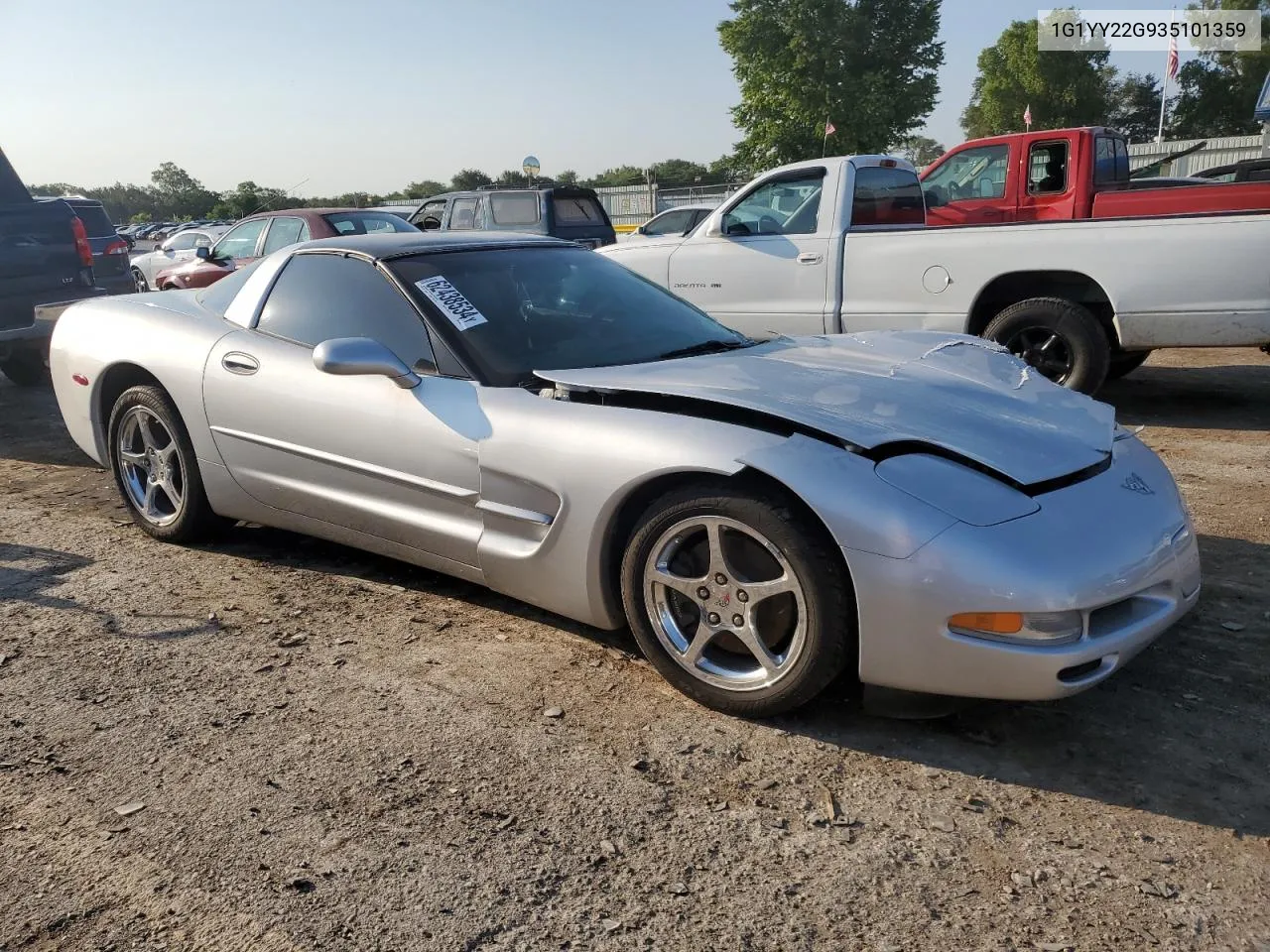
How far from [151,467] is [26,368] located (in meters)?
5.40

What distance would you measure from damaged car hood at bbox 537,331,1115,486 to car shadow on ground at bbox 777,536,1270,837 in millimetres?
670

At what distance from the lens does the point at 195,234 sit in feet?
73.0

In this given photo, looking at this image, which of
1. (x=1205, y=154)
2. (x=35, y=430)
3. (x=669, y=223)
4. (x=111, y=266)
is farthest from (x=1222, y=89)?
(x=35, y=430)

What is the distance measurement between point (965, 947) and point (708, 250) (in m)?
6.30

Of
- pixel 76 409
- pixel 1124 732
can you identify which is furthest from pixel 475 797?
pixel 76 409

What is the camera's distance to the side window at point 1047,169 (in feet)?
34.6

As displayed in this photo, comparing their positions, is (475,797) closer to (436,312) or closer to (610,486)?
(610,486)

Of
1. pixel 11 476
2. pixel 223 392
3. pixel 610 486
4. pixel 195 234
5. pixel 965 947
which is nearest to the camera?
pixel 965 947

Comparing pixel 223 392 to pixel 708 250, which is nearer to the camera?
pixel 223 392

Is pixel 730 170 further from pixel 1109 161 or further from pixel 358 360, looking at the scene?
pixel 358 360

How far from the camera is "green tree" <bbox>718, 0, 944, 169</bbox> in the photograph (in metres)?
39.5

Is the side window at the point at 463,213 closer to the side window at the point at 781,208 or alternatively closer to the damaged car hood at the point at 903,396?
the side window at the point at 781,208

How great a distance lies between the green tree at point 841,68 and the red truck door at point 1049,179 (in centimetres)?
2972

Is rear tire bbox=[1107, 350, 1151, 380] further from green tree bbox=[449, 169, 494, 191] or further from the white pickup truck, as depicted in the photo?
green tree bbox=[449, 169, 494, 191]
